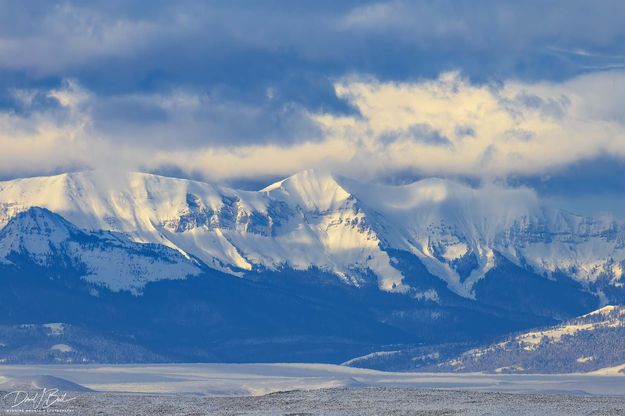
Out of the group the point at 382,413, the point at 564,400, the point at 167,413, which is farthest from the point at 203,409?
the point at 564,400

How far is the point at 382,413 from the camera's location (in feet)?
597

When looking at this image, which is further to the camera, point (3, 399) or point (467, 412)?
point (3, 399)

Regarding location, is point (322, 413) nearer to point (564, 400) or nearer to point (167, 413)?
point (167, 413)

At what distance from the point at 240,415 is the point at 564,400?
37.5 m

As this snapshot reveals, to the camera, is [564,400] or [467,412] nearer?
[467,412]

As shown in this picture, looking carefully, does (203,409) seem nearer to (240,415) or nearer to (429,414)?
(240,415)

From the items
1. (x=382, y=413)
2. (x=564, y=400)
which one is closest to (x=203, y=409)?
(x=382, y=413)

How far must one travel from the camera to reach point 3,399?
655 ft

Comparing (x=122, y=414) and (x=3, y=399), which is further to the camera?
(x=3, y=399)

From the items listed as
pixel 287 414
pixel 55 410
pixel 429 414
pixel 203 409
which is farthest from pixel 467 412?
pixel 55 410

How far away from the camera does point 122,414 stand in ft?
611

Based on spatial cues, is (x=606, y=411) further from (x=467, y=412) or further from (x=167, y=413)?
(x=167, y=413)

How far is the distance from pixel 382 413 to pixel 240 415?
14619 mm

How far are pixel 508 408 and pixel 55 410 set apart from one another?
4657cm
